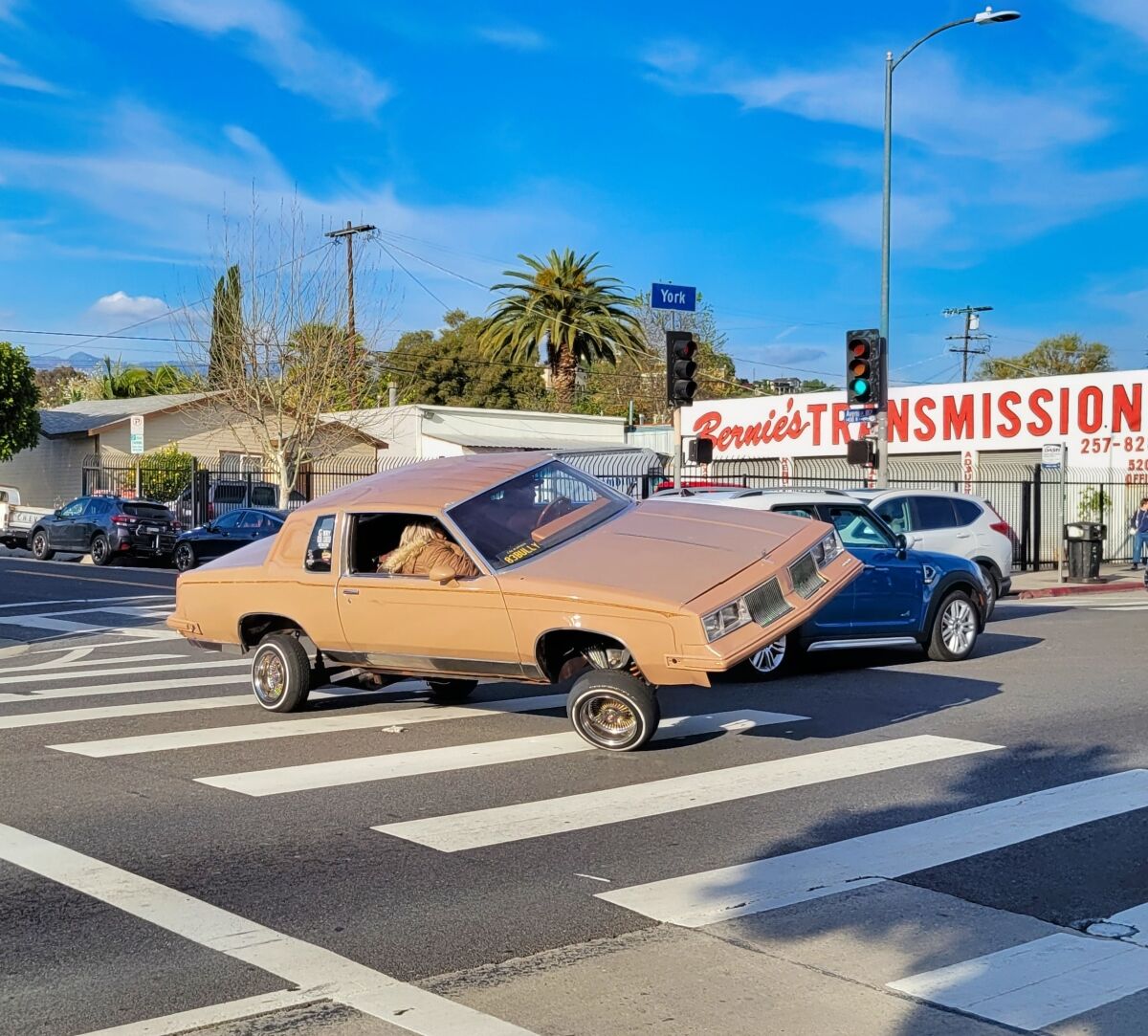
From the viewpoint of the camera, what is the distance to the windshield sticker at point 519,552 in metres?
9.09

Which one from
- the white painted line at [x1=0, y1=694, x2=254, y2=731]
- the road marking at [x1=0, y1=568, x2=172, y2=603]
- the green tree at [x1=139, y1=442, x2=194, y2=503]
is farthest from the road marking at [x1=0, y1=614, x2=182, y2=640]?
the green tree at [x1=139, y1=442, x2=194, y2=503]

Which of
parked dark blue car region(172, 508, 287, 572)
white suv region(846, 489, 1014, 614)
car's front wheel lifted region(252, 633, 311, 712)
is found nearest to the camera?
car's front wheel lifted region(252, 633, 311, 712)

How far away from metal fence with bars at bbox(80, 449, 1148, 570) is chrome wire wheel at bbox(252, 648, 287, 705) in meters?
15.2

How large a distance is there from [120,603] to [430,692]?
34.6 ft

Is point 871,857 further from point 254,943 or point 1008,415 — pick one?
point 1008,415

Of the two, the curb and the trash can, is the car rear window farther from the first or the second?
the trash can

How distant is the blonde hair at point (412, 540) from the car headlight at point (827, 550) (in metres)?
2.54

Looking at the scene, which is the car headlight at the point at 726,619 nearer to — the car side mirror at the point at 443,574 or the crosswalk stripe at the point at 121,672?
the car side mirror at the point at 443,574

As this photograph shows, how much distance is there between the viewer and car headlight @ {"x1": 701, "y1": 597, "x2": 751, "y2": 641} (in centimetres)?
809

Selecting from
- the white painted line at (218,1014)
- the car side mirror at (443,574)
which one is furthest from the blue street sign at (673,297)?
the white painted line at (218,1014)

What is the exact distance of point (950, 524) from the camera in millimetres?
18906

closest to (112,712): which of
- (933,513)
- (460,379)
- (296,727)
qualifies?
(296,727)

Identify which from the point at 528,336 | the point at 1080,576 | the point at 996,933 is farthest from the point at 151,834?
the point at 528,336

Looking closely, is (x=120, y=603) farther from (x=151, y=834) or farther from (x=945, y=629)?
(x=151, y=834)
